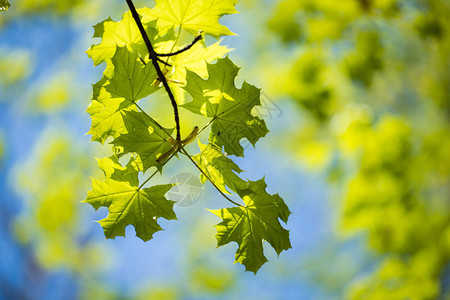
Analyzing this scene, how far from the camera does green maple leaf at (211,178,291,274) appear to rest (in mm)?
956

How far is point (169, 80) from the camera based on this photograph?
41.0 inches

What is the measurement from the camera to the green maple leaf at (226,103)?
896mm

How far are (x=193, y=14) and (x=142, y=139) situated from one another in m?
0.44

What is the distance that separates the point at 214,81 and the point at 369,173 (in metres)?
2.62

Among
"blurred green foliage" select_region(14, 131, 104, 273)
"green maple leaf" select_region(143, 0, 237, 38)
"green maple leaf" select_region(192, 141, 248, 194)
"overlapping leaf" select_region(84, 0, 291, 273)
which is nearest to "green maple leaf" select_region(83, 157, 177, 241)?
"overlapping leaf" select_region(84, 0, 291, 273)

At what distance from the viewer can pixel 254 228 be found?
3.25 feet

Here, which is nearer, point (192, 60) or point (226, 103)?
point (226, 103)

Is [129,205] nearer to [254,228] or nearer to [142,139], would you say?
[142,139]

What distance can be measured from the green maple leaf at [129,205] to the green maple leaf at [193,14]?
458 millimetres

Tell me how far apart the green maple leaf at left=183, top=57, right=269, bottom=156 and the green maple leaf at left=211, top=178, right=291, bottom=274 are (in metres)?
0.14

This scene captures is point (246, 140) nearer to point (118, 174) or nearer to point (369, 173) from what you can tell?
point (118, 174)

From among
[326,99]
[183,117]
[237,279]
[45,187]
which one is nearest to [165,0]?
[326,99]

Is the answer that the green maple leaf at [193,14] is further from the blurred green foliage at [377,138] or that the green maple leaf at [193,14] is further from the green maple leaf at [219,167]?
the blurred green foliage at [377,138]

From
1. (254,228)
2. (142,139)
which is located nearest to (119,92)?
(142,139)
